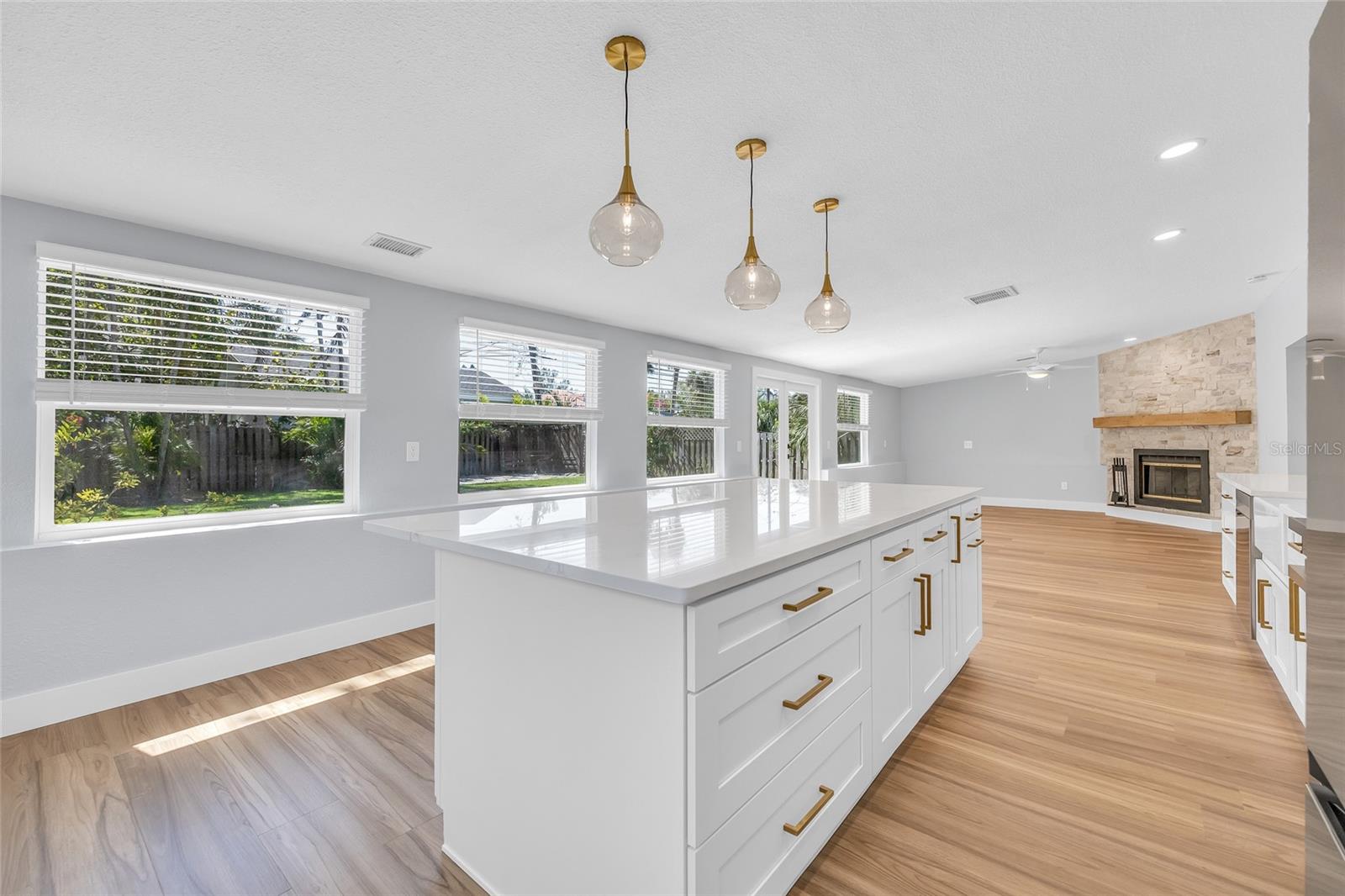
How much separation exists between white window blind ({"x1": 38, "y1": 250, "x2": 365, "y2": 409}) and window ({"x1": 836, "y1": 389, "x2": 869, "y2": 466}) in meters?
6.49

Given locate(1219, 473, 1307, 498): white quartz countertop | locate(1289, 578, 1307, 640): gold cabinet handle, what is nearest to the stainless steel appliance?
locate(1289, 578, 1307, 640): gold cabinet handle

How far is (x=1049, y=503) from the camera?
8.75 m

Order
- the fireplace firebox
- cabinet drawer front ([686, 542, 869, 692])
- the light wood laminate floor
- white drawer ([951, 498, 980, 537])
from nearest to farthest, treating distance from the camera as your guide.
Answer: cabinet drawer front ([686, 542, 869, 692]) → the light wood laminate floor → white drawer ([951, 498, 980, 537]) → the fireplace firebox

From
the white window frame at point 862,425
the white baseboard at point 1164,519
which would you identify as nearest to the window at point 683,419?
the white window frame at point 862,425

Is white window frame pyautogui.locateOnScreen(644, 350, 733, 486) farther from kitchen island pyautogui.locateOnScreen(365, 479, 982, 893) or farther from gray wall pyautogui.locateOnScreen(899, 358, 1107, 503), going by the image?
gray wall pyautogui.locateOnScreen(899, 358, 1107, 503)

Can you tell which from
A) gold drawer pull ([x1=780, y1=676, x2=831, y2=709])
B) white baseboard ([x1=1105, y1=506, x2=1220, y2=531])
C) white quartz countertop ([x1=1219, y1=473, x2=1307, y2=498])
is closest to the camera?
gold drawer pull ([x1=780, y1=676, x2=831, y2=709])

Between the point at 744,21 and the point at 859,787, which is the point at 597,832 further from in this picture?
the point at 744,21

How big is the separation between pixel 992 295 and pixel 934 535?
3391 mm

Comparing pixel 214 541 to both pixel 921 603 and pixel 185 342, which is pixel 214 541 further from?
pixel 921 603

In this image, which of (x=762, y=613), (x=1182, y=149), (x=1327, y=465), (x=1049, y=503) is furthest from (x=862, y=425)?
(x=1327, y=465)

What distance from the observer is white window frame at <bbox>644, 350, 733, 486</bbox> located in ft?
16.6

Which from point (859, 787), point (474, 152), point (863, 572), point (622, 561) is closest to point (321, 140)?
point (474, 152)

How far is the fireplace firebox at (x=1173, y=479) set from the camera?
698cm

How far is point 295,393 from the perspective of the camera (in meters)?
2.98
